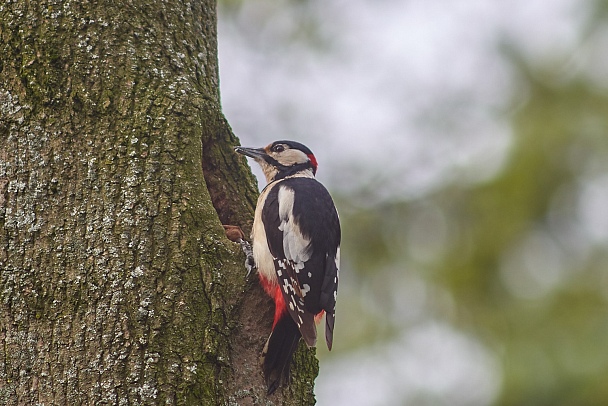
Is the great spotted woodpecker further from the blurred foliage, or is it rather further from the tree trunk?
the blurred foliage

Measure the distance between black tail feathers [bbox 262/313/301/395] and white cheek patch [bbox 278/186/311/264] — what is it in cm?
56

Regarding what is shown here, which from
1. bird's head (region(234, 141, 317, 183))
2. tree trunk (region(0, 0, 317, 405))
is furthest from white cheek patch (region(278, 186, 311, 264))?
bird's head (region(234, 141, 317, 183))

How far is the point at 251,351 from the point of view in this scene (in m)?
2.89

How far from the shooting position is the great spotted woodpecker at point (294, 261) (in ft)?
9.74

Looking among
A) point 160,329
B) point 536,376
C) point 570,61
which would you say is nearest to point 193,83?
point 160,329

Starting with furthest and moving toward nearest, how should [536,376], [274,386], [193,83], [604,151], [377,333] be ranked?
1. [377,333]
2. [604,151]
3. [536,376]
4. [193,83]
5. [274,386]

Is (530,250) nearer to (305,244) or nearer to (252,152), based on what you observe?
(252,152)

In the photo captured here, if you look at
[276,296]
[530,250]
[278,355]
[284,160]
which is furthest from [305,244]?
[530,250]

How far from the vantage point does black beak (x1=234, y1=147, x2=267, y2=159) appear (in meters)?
3.71

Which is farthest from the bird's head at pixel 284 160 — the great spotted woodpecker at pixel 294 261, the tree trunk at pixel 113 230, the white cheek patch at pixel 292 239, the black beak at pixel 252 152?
the tree trunk at pixel 113 230

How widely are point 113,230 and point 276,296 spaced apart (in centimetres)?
78

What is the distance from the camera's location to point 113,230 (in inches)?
107

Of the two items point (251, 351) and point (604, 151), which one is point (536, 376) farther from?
point (251, 351)

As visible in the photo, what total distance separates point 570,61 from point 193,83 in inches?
193
